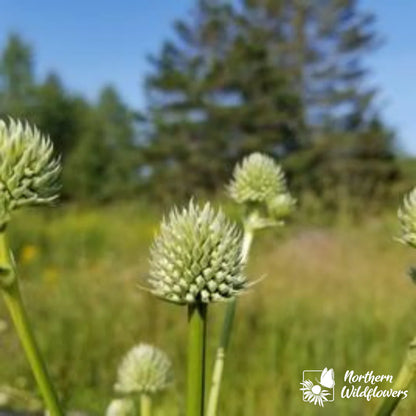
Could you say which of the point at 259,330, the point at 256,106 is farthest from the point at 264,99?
the point at 259,330

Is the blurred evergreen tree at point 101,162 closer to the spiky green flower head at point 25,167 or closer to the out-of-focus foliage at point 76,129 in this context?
the out-of-focus foliage at point 76,129

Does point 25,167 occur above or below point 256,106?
below

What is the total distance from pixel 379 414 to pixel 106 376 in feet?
12.4

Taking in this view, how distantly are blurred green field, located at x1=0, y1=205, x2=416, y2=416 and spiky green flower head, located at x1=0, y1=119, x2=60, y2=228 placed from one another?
1.88m

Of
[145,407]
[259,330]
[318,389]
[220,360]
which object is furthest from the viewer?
[259,330]

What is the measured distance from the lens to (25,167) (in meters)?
0.71

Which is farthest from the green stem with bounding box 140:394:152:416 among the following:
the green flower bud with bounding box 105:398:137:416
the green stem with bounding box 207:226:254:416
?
the green stem with bounding box 207:226:254:416

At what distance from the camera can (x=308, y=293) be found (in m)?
6.12

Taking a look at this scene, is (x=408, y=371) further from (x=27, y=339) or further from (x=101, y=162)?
(x=101, y=162)

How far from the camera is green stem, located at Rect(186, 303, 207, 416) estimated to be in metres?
0.58

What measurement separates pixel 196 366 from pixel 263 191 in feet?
2.00

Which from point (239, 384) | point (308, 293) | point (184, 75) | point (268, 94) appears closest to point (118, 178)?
point (184, 75)

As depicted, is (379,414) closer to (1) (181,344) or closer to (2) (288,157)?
(1) (181,344)

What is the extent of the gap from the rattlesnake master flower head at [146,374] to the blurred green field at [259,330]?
4.30 feet
